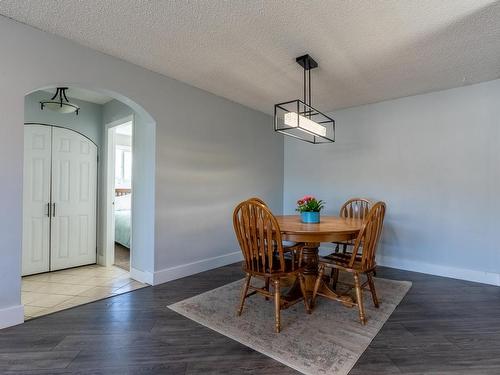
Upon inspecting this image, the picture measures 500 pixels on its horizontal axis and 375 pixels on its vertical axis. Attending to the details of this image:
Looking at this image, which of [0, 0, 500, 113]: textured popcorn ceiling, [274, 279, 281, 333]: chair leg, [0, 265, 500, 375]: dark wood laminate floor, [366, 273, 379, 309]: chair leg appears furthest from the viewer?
[366, 273, 379, 309]: chair leg

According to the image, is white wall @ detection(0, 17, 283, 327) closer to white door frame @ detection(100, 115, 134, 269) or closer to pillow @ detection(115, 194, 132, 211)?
white door frame @ detection(100, 115, 134, 269)

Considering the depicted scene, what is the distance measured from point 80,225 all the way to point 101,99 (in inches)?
71.9

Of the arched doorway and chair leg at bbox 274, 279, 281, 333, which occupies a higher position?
the arched doorway

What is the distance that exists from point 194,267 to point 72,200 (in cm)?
200

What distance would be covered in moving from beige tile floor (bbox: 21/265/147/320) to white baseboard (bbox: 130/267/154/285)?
49 millimetres

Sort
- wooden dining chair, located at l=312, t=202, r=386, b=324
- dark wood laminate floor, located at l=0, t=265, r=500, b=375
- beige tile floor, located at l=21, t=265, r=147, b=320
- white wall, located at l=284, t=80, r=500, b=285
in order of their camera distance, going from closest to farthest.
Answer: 1. dark wood laminate floor, located at l=0, t=265, r=500, b=375
2. wooden dining chair, located at l=312, t=202, r=386, b=324
3. beige tile floor, located at l=21, t=265, r=147, b=320
4. white wall, located at l=284, t=80, r=500, b=285

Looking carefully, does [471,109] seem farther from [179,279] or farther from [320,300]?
[179,279]

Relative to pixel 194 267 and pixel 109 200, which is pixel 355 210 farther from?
pixel 109 200

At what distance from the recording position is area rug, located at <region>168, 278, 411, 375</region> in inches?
67.7

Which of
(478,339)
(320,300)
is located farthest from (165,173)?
(478,339)

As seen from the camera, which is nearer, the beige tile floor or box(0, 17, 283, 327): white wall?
box(0, 17, 283, 327): white wall

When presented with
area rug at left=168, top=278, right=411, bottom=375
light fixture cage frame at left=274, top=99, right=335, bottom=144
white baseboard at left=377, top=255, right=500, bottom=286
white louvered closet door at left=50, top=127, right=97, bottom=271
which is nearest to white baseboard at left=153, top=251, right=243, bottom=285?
area rug at left=168, top=278, right=411, bottom=375

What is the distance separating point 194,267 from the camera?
342cm

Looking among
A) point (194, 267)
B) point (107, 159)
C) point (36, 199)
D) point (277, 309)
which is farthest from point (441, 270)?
point (36, 199)
